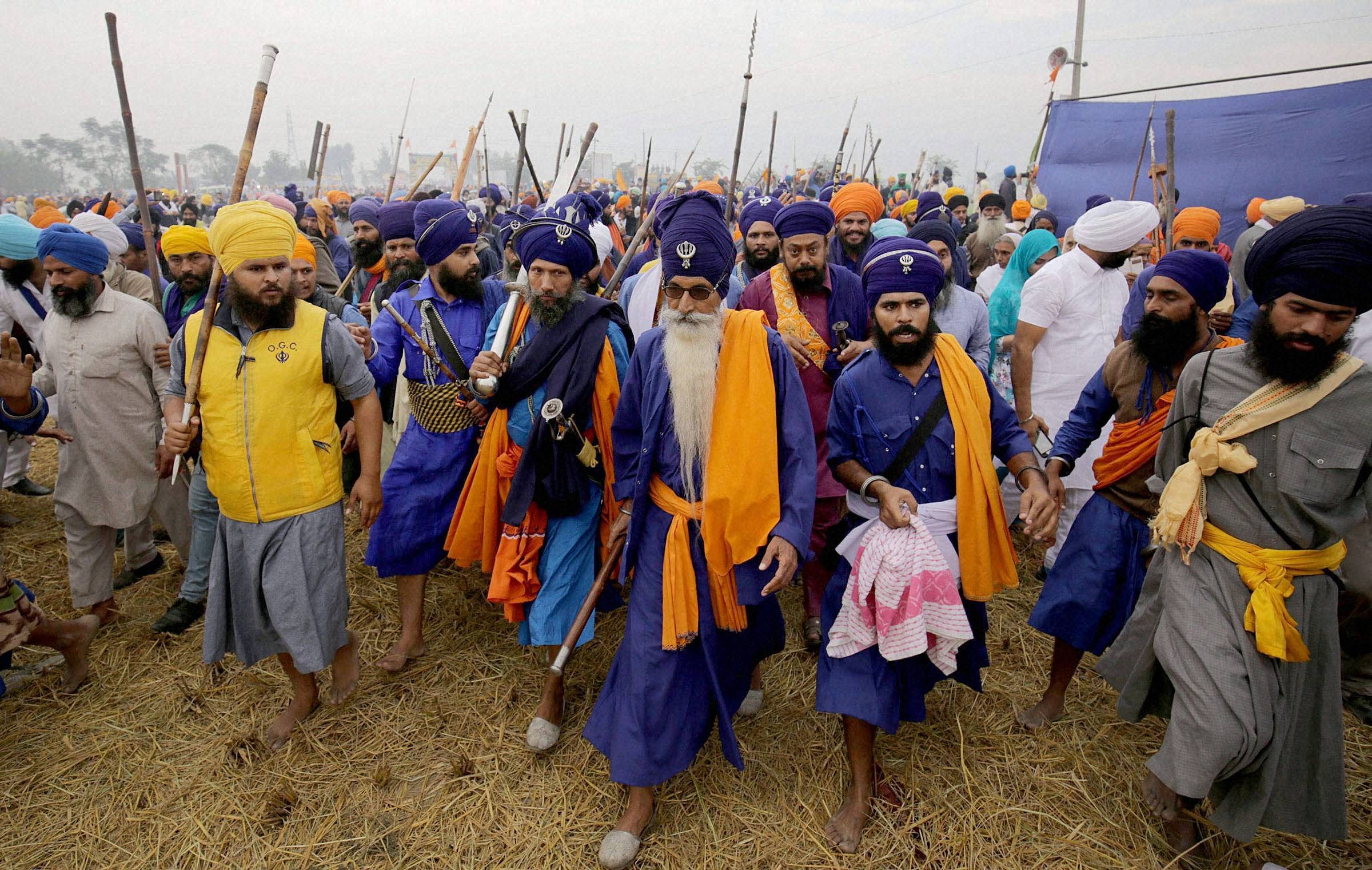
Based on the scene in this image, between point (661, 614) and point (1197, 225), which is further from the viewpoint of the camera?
point (1197, 225)

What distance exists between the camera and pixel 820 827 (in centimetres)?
268

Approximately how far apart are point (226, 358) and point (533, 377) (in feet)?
3.83

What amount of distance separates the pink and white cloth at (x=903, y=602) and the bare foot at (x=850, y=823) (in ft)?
1.75

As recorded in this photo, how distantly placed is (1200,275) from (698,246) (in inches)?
76.2

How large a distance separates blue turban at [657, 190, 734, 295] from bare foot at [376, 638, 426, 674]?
228 cm

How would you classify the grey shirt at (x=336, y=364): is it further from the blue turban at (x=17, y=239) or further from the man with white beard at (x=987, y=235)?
the man with white beard at (x=987, y=235)

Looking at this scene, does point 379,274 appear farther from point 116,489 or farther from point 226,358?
point 226,358

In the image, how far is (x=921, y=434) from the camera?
104 inches

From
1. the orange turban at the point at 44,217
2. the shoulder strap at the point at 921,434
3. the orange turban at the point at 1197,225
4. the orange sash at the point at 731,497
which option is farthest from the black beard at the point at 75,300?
the orange turban at the point at 1197,225

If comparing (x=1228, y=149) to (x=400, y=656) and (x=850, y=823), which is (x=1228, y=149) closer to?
(x=850, y=823)

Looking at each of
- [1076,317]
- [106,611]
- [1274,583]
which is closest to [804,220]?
[1076,317]

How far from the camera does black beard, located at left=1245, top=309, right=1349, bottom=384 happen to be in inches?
84.3

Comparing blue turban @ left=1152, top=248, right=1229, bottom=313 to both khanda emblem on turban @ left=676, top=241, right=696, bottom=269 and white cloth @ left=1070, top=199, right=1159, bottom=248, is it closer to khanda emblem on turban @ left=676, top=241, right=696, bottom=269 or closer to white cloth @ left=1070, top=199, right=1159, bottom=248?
white cloth @ left=1070, top=199, right=1159, bottom=248

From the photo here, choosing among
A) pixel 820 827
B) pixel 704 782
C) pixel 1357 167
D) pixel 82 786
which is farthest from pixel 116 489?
pixel 1357 167
